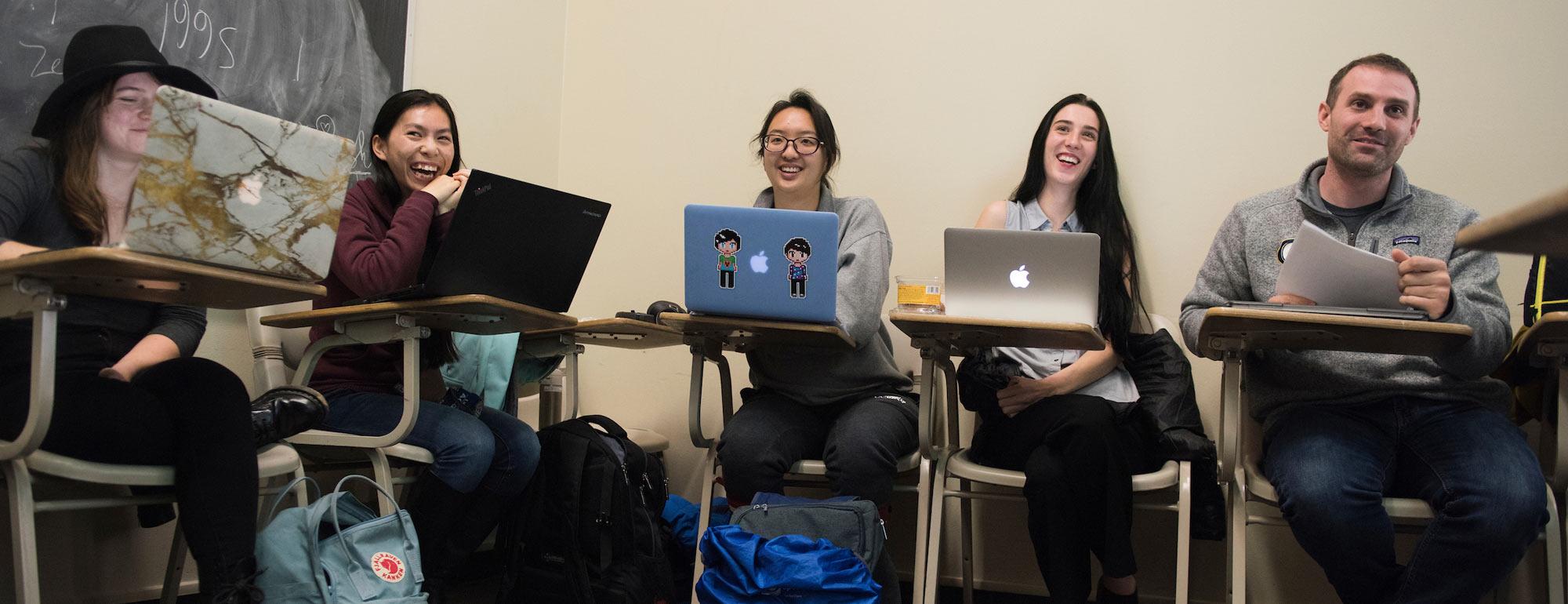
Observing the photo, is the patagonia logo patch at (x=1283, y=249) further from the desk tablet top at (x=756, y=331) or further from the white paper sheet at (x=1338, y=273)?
the desk tablet top at (x=756, y=331)

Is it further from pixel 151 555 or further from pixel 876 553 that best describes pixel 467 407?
pixel 876 553

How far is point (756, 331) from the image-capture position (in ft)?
7.95

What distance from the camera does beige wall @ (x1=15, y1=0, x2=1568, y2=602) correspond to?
9.48 feet

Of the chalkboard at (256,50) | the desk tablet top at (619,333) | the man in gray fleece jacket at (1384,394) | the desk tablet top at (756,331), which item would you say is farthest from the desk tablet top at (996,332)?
the chalkboard at (256,50)

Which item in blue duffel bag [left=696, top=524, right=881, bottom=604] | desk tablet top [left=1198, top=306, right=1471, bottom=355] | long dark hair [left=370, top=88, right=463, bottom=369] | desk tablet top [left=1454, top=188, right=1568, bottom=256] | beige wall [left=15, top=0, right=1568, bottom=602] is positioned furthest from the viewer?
beige wall [left=15, top=0, right=1568, bottom=602]

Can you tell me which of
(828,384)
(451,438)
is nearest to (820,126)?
(828,384)

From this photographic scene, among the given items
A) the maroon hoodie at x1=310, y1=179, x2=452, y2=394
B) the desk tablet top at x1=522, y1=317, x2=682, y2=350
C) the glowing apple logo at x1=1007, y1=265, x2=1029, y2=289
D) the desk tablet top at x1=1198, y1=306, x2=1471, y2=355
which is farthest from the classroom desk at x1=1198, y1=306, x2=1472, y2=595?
the maroon hoodie at x1=310, y1=179, x2=452, y2=394

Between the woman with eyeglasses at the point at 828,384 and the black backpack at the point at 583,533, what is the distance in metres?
Answer: 0.23

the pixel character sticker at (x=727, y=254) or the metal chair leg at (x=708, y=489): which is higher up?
the pixel character sticker at (x=727, y=254)

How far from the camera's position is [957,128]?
3326 millimetres

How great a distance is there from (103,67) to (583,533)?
4.26 feet

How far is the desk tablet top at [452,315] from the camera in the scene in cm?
211

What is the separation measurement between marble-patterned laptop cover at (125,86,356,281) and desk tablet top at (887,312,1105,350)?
3.45ft

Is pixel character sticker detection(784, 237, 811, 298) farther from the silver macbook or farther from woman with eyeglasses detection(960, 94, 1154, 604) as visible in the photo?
woman with eyeglasses detection(960, 94, 1154, 604)
